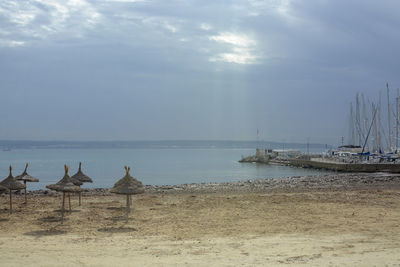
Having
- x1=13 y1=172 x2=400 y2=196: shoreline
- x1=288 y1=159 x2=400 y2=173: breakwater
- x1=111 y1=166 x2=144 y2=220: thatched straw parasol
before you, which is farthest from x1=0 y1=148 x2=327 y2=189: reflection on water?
x1=111 y1=166 x2=144 y2=220: thatched straw parasol

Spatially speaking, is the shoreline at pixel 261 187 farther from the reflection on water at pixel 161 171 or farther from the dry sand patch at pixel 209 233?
the reflection on water at pixel 161 171

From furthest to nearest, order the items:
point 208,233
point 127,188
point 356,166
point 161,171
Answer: point 161,171
point 356,166
point 127,188
point 208,233

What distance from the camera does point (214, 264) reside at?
941cm

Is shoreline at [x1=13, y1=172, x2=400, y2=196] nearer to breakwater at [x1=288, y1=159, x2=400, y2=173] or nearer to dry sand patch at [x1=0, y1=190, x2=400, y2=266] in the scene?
dry sand patch at [x1=0, y1=190, x2=400, y2=266]

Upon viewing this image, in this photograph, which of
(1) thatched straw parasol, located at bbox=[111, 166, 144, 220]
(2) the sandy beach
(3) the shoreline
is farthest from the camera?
(3) the shoreline

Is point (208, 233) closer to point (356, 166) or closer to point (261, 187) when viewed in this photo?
point (261, 187)

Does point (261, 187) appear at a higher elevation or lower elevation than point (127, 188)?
lower

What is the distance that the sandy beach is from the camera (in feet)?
32.6

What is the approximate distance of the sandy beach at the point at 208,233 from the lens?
392 inches

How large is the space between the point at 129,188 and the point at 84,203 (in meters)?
5.38

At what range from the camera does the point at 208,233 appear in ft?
43.2

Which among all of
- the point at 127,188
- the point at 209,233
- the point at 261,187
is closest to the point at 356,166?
the point at 261,187

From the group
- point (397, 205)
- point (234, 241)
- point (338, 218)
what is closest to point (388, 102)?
point (397, 205)

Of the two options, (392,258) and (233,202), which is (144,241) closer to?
(392,258)
